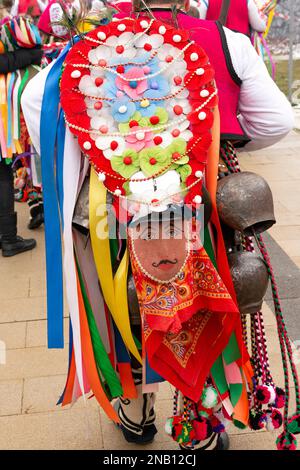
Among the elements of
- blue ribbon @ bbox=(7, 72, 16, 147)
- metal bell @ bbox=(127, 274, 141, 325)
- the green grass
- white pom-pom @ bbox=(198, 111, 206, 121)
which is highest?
white pom-pom @ bbox=(198, 111, 206, 121)

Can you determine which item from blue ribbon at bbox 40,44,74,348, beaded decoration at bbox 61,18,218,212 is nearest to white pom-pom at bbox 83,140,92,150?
beaded decoration at bbox 61,18,218,212

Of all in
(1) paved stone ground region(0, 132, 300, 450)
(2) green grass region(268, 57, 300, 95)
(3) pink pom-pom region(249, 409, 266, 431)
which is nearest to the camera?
(3) pink pom-pom region(249, 409, 266, 431)

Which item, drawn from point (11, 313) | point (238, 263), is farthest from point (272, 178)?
point (238, 263)

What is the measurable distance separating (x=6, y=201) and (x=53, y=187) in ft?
8.66

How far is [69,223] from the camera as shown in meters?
1.96

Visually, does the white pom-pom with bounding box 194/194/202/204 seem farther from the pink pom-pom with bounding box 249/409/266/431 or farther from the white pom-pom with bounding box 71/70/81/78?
the pink pom-pom with bounding box 249/409/266/431

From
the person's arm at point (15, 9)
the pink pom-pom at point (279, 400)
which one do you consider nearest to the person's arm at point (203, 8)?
the person's arm at point (15, 9)

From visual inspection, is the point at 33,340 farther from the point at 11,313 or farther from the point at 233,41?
the point at 233,41

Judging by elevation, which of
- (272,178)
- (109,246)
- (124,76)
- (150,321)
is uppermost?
(124,76)

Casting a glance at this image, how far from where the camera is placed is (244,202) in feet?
6.24

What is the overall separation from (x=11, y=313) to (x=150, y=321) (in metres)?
2.01

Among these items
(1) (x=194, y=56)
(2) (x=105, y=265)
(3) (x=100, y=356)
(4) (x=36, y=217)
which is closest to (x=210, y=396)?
(3) (x=100, y=356)

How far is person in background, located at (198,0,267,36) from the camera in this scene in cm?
417

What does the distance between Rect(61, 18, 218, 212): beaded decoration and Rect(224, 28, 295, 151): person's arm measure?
4.9 inches
